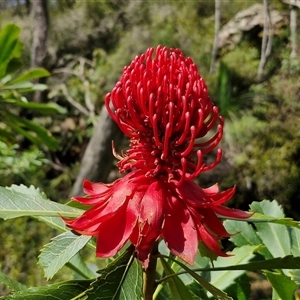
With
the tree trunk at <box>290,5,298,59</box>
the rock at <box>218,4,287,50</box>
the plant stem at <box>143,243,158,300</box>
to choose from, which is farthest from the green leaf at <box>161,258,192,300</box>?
the rock at <box>218,4,287,50</box>

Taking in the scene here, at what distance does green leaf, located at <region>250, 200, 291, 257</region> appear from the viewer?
1056 millimetres

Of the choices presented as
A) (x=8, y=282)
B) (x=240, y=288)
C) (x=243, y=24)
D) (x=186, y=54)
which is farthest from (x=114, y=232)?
(x=243, y=24)

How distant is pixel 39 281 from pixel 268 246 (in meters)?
2.96

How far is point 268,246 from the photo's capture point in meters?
1.07

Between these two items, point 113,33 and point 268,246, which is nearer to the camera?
point 268,246

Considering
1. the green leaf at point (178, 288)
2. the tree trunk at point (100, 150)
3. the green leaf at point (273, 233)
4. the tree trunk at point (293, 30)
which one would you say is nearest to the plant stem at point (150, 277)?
the green leaf at point (178, 288)

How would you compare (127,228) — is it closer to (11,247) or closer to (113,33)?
(11,247)

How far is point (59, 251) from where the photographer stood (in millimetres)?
748

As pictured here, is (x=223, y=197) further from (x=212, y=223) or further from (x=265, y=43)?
(x=265, y=43)

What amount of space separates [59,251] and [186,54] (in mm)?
8226

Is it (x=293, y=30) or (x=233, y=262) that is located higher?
(x=293, y=30)

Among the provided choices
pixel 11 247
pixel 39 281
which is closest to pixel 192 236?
pixel 39 281

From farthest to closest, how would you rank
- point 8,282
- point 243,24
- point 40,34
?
point 243,24, point 40,34, point 8,282

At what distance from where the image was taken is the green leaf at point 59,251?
2.38 ft
